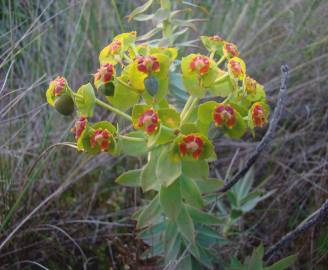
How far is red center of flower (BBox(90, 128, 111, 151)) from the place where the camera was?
1.26 metres

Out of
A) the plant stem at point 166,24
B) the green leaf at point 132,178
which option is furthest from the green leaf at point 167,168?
the plant stem at point 166,24

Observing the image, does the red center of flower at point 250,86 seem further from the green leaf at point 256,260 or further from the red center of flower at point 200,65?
the green leaf at point 256,260

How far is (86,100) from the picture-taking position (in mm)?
1333

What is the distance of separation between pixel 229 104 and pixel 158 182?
0.28m

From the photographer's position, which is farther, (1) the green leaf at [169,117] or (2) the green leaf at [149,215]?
(2) the green leaf at [149,215]

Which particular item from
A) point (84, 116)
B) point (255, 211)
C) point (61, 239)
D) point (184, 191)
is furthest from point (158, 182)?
point (255, 211)

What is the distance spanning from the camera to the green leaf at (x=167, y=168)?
1250 millimetres

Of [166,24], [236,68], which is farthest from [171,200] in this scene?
[166,24]

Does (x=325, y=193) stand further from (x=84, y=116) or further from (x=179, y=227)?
(x=84, y=116)

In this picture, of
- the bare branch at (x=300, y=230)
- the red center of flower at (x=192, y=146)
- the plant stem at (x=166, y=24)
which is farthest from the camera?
the plant stem at (x=166, y=24)

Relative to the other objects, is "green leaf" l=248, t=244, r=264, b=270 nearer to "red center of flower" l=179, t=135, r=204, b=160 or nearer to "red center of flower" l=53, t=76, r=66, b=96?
"red center of flower" l=179, t=135, r=204, b=160

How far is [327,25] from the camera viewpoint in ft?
7.95

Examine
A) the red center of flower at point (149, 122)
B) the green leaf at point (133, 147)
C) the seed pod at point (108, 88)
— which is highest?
the seed pod at point (108, 88)

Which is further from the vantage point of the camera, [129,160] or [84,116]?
[129,160]
